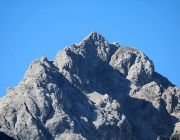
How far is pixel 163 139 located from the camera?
160500 millimetres

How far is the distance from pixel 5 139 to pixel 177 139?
3191 inches

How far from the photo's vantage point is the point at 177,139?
163250mm

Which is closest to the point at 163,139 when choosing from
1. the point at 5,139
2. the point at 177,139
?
the point at 177,139

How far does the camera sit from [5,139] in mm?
87500

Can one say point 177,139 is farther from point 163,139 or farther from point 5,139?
point 5,139

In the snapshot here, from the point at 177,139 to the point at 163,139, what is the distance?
4.24 meters

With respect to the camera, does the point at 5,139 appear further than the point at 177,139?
No

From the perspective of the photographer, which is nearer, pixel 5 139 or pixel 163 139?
pixel 5 139

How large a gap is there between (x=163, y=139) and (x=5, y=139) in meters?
77.4
